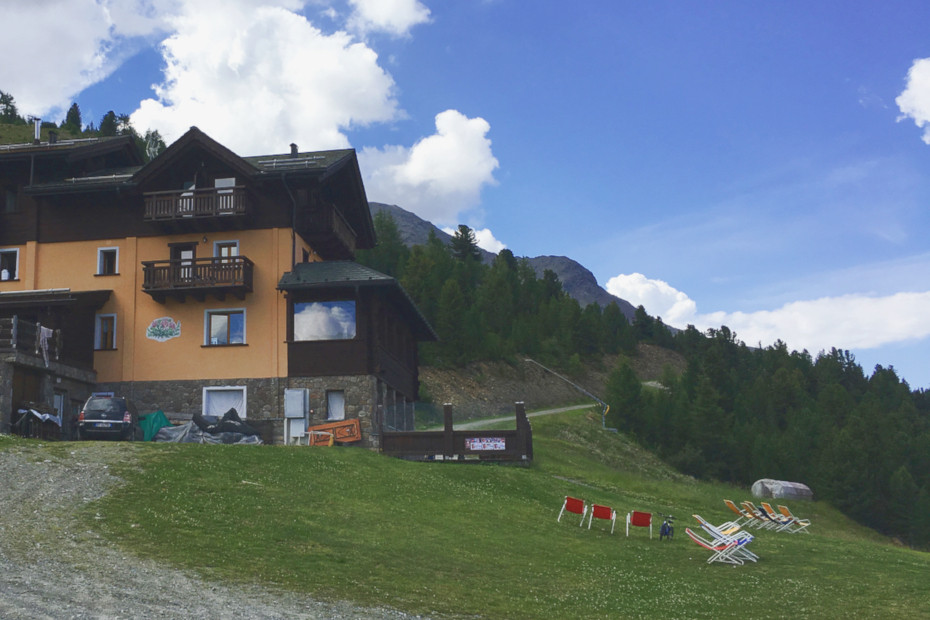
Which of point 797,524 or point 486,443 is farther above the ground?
point 486,443

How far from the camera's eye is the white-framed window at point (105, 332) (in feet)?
124

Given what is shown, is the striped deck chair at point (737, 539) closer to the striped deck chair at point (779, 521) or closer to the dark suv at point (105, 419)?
the striped deck chair at point (779, 521)

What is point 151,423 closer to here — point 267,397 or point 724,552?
point 267,397

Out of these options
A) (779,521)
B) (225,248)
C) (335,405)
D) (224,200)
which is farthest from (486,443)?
(224,200)

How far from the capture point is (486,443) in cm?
3388

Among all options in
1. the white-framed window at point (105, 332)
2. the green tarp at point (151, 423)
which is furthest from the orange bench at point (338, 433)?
the white-framed window at point (105, 332)

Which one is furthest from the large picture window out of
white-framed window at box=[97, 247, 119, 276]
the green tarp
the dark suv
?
white-framed window at box=[97, 247, 119, 276]

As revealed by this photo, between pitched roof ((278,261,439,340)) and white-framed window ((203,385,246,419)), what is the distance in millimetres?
4336

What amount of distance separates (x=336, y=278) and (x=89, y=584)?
23.4m

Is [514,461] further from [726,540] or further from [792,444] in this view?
[792,444]

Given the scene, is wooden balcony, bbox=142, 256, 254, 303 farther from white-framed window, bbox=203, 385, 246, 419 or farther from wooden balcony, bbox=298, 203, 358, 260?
white-framed window, bbox=203, 385, 246, 419

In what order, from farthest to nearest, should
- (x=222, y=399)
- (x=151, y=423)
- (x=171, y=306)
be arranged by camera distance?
1. (x=171, y=306)
2. (x=222, y=399)
3. (x=151, y=423)

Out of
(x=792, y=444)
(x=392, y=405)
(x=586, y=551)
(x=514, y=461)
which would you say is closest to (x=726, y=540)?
(x=586, y=551)

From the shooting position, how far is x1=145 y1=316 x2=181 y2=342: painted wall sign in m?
37.4
